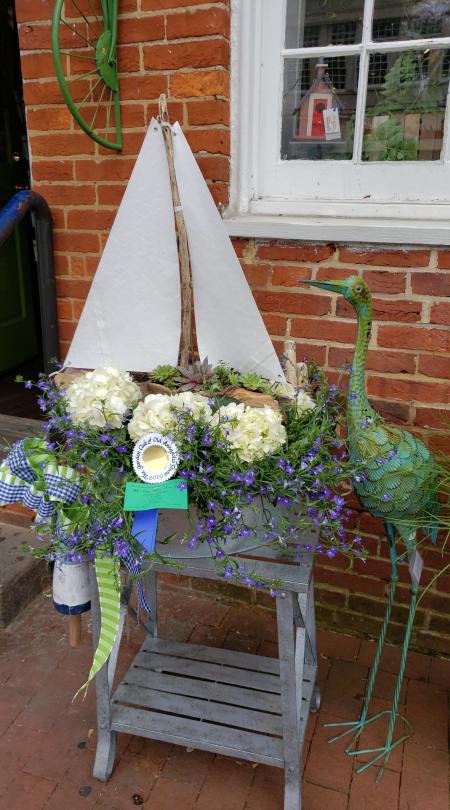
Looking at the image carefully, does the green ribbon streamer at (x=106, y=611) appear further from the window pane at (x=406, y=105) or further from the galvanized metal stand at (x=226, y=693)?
→ the window pane at (x=406, y=105)

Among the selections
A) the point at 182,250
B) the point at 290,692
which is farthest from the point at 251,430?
the point at 290,692

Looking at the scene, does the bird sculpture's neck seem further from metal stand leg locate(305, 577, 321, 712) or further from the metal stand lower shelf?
the metal stand lower shelf

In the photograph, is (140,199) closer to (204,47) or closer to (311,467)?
(204,47)

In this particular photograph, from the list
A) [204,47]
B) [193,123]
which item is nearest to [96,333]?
[193,123]

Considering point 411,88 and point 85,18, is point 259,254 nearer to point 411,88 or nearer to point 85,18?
point 411,88

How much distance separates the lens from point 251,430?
56.2 inches

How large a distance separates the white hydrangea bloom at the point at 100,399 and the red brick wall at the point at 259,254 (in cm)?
86

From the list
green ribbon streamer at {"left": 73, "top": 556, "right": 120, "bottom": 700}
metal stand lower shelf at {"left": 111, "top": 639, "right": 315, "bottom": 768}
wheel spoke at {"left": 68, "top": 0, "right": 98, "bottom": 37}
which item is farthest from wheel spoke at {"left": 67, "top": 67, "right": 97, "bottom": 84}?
metal stand lower shelf at {"left": 111, "top": 639, "right": 315, "bottom": 768}

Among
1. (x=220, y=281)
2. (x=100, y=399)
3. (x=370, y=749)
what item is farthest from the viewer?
(x=370, y=749)

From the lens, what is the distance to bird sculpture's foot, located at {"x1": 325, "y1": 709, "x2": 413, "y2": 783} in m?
1.91

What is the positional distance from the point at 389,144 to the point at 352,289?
0.72 metres

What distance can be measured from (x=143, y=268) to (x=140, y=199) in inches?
7.4

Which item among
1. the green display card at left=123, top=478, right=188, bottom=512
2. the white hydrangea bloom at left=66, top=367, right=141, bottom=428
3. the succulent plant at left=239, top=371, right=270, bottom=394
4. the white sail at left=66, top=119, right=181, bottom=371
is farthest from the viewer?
the white sail at left=66, top=119, right=181, bottom=371

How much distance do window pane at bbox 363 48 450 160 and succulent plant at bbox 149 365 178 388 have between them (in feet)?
3.46
